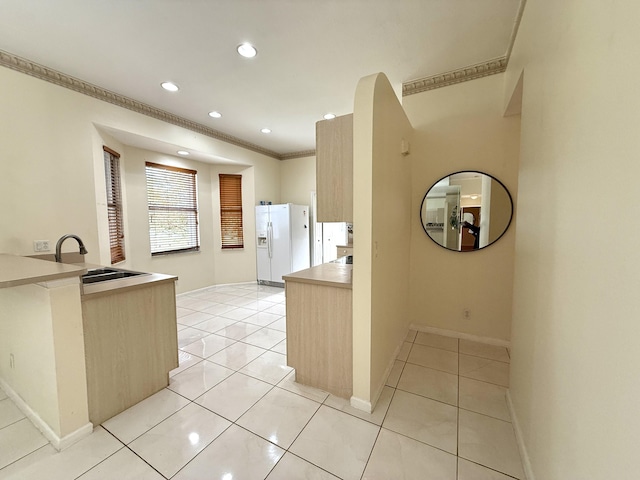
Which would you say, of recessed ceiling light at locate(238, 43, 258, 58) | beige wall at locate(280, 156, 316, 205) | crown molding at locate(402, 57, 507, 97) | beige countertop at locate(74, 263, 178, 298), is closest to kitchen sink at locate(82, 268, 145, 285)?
beige countertop at locate(74, 263, 178, 298)

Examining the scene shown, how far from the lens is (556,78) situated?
3.67 feet

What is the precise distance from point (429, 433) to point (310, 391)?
87 cm

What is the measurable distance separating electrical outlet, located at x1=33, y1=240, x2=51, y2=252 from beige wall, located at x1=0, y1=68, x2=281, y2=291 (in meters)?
0.03

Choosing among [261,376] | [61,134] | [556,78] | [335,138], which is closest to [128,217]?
[61,134]

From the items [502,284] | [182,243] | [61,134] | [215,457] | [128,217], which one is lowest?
[215,457]

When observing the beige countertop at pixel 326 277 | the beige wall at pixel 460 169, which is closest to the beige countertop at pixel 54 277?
the beige countertop at pixel 326 277

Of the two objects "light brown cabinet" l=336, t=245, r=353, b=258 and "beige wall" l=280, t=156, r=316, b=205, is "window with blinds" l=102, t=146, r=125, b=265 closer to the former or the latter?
"beige wall" l=280, t=156, r=316, b=205

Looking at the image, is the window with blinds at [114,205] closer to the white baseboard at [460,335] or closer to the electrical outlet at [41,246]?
the electrical outlet at [41,246]

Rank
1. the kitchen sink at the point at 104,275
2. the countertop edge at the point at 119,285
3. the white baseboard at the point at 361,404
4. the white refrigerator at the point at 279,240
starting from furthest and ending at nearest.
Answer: the white refrigerator at the point at 279,240
the kitchen sink at the point at 104,275
the white baseboard at the point at 361,404
the countertop edge at the point at 119,285

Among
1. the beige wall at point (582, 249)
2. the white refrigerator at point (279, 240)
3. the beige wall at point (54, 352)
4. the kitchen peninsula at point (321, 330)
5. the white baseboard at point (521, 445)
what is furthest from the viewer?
the white refrigerator at point (279, 240)

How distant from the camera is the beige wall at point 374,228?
5.39 feet

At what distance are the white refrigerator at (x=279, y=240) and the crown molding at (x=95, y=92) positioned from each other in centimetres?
165

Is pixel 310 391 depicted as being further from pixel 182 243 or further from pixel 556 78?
pixel 182 243

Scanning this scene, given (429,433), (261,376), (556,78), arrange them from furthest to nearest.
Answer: (261,376) < (429,433) < (556,78)
